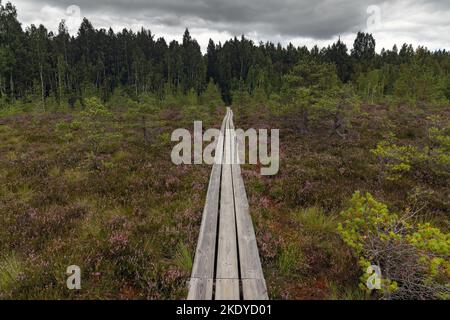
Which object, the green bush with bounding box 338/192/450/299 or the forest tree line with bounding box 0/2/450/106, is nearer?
the green bush with bounding box 338/192/450/299

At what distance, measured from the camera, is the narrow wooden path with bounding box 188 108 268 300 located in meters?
4.12

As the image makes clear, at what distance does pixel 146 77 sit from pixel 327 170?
5770 centimetres

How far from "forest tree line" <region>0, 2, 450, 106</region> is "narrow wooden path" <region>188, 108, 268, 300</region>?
12726 millimetres

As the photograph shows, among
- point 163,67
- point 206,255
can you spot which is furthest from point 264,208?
point 163,67

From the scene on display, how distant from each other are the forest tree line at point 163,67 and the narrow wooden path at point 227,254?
1273cm

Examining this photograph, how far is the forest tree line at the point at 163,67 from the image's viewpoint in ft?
141

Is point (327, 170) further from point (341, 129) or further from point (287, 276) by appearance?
point (341, 129)

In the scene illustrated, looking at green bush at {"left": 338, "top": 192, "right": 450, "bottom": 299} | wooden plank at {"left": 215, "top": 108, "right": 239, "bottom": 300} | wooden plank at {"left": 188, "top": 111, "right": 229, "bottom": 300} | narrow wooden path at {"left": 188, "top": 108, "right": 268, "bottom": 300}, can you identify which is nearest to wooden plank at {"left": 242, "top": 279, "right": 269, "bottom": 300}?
narrow wooden path at {"left": 188, "top": 108, "right": 268, "bottom": 300}

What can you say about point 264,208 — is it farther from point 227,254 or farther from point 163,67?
point 163,67

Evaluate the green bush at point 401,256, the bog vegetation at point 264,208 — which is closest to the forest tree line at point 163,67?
the bog vegetation at point 264,208

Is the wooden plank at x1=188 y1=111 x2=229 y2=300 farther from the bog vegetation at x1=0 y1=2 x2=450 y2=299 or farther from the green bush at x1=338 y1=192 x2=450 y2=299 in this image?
the green bush at x1=338 y1=192 x2=450 y2=299

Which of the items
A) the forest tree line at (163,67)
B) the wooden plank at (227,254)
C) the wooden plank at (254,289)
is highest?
the forest tree line at (163,67)

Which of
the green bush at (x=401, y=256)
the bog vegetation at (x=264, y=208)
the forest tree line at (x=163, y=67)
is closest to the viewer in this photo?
the green bush at (x=401, y=256)

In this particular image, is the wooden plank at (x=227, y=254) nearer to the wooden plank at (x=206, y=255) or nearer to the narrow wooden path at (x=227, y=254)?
the narrow wooden path at (x=227, y=254)
